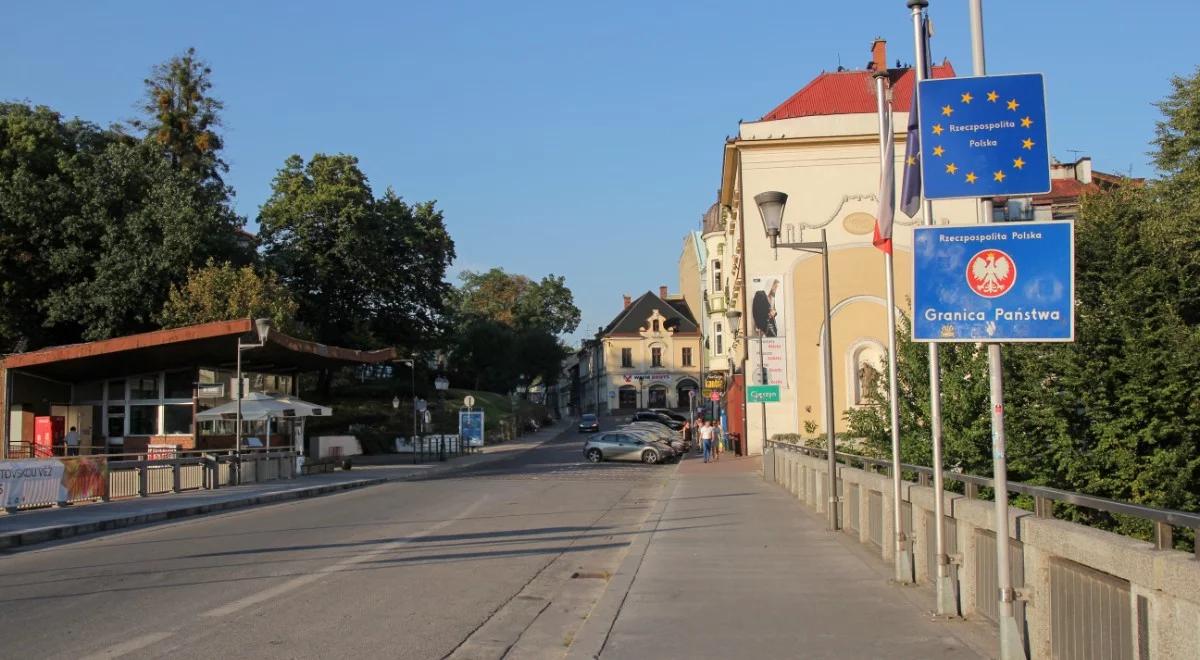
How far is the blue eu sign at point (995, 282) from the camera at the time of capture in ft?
21.0

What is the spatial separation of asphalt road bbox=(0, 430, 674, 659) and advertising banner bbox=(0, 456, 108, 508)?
3.89 metres

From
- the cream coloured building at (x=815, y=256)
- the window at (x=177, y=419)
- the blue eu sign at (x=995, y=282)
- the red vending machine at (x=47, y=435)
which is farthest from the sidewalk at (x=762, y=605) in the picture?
the red vending machine at (x=47, y=435)

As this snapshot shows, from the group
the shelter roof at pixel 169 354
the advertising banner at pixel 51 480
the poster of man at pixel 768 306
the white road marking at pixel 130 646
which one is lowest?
the white road marking at pixel 130 646

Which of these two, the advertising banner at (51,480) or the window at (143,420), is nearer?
the advertising banner at (51,480)

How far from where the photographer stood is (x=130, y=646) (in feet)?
25.5

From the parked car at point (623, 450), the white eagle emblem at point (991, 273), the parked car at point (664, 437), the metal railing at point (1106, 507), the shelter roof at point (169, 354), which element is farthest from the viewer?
the parked car at point (664, 437)

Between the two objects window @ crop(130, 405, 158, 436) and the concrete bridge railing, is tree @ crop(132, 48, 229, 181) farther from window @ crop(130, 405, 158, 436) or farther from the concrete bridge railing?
the concrete bridge railing

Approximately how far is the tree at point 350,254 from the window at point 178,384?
1785 centimetres

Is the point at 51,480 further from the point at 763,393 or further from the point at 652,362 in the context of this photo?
the point at 652,362

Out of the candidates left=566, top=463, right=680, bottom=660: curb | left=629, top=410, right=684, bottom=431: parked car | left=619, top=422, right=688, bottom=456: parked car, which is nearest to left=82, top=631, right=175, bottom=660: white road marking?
left=566, top=463, right=680, bottom=660: curb

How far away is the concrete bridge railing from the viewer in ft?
15.9

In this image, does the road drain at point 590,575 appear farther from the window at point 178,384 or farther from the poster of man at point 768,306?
the poster of man at point 768,306

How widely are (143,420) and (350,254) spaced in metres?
20.6

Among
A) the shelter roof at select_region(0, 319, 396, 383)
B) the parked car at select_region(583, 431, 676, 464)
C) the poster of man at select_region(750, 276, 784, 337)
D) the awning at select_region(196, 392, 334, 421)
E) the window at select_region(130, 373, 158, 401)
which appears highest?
the poster of man at select_region(750, 276, 784, 337)
